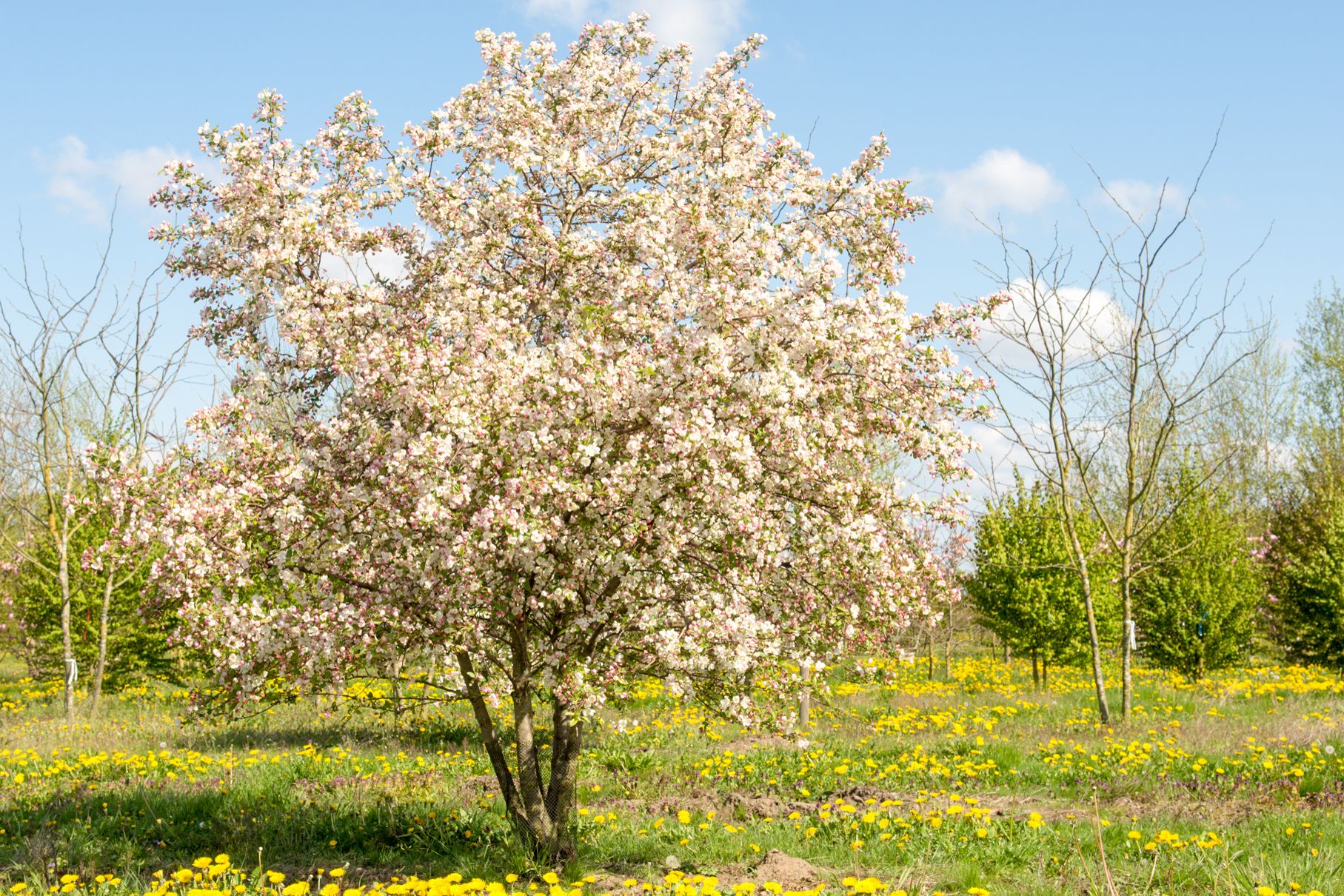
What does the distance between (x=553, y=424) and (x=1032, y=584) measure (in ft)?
59.7

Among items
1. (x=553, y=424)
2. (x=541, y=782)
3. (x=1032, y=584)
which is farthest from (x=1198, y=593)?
(x=553, y=424)

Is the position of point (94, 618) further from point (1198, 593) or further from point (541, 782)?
point (1198, 593)

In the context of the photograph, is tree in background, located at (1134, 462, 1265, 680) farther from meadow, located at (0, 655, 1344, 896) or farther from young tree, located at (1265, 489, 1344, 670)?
meadow, located at (0, 655, 1344, 896)

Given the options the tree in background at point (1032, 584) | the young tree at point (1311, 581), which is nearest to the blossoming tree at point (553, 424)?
the tree in background at point (1032, 584)

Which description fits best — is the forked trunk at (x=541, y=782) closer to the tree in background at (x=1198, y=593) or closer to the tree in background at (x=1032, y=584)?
the tree in background at (x=1032, y=584)

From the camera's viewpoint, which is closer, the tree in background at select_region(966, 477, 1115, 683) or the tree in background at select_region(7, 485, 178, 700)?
the tree in background at select_region(7, 485, 178, 700)

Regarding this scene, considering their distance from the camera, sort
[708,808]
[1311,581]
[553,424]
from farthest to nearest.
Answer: [1311,581], [708,808], [553,424]

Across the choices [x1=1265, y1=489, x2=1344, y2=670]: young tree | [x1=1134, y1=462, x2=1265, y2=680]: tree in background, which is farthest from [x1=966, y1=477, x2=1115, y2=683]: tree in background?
[x1=1265, y1=489, x2=1344, y2=670]: young tree

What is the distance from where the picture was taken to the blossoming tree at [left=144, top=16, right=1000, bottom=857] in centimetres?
649

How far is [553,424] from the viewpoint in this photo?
661cm

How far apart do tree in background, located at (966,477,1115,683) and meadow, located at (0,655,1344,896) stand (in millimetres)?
6012

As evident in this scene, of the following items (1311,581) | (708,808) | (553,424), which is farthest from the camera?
(1311,581)

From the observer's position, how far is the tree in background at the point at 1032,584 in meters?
22.2

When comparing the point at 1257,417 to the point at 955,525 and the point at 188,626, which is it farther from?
the point at 188,626
